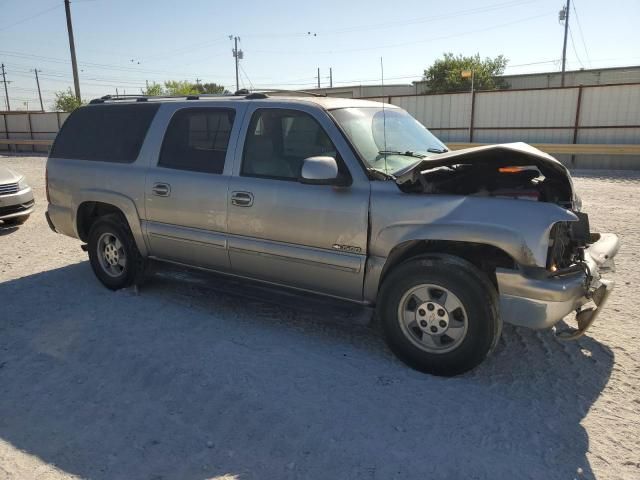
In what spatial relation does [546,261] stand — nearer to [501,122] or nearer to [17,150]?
[501,122]

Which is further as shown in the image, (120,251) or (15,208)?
(15,208)

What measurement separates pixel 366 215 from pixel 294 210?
0.62m

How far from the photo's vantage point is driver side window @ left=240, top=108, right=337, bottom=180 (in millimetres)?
3949

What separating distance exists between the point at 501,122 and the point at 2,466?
19.9m

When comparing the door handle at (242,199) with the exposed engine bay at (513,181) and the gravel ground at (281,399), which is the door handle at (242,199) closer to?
the gravel ground at (281,399)

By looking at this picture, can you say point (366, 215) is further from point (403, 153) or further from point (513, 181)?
point (513, 181)

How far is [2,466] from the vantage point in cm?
270

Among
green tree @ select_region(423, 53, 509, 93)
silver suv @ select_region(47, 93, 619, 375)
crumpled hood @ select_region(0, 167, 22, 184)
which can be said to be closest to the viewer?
silver suv @ select_region(47, 93, 619, 375)

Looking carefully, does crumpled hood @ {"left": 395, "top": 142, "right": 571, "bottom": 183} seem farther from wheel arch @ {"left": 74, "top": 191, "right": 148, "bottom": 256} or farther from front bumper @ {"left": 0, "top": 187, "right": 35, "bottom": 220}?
front bumper @ {"left": 0, "top": 187, "right": 35, "bottom": 220}

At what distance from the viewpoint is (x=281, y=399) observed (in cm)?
329

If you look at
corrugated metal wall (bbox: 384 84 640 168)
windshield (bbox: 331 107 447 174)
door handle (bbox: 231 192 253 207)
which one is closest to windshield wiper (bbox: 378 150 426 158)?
windshield (bbox: 331 107 447 174)

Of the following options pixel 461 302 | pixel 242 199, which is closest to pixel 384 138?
pixel 242 199

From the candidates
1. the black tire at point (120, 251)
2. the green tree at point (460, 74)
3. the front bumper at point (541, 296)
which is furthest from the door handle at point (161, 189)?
the green tree at point (460, 74)

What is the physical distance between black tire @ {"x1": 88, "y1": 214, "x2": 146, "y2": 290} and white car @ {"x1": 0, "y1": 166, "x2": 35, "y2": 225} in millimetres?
3490
